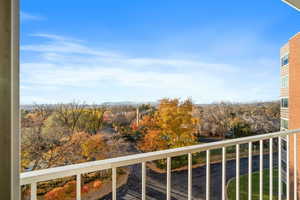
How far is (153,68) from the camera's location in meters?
2.64

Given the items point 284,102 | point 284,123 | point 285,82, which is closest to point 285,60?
point 285,82

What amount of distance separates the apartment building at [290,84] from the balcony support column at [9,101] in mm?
2872

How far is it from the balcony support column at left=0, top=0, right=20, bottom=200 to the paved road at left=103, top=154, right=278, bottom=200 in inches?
37.2

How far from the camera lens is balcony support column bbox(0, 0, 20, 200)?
27.8 inches

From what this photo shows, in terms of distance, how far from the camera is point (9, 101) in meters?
0.72

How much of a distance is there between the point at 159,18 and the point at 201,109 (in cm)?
116

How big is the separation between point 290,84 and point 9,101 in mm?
3710

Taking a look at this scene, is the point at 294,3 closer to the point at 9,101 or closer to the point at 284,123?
the point at 284,123

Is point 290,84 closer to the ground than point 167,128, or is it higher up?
higher up

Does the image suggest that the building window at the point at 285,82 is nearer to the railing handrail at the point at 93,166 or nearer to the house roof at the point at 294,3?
the house roof at the point at 294,3

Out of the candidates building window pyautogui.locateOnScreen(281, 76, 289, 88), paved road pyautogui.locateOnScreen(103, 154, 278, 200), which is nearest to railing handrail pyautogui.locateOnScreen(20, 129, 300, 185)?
Answer: paved road pyautogui.locateOnScreen(103, 154, 278, 200)

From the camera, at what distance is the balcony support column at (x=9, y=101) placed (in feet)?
2.32

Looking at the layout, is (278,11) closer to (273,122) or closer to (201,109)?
(273,122)

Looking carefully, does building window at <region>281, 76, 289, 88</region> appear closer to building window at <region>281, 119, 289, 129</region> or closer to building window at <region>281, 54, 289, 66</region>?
building window at <region>281, 54, 289, 66</region>
